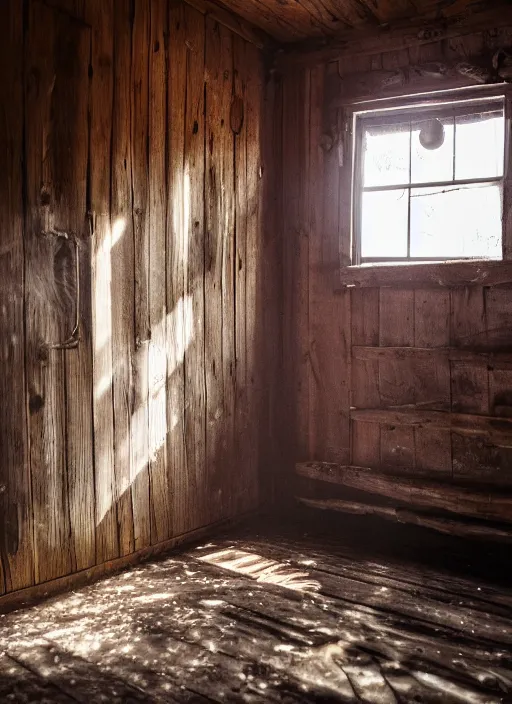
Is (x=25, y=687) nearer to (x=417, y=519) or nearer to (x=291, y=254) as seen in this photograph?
(x=417, y=519)

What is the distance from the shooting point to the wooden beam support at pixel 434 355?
3.21 meters

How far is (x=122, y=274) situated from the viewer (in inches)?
111

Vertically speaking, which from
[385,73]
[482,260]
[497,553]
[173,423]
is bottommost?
[497,553]

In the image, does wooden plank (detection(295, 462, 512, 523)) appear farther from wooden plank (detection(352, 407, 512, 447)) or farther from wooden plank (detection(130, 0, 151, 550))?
wooden plank (detection(130, 0, 151, 550))

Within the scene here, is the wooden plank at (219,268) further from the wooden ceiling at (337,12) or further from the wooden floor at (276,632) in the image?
the wooden floor at (276,632)

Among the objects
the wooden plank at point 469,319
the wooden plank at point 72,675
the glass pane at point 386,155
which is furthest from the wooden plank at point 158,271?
the wooden plank at point 469,319

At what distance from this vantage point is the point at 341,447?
3725 mm

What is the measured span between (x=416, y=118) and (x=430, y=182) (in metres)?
0.37

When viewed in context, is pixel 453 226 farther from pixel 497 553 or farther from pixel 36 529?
pixel 36 529

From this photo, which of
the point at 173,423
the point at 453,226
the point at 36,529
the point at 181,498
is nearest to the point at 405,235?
the point at 453,226

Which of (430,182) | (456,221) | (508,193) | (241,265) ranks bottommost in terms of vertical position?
(241,265)

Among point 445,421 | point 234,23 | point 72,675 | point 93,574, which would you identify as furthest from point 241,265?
point 72,675

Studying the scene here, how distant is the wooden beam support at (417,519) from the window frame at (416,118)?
133cm

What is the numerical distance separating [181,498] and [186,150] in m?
1.73
